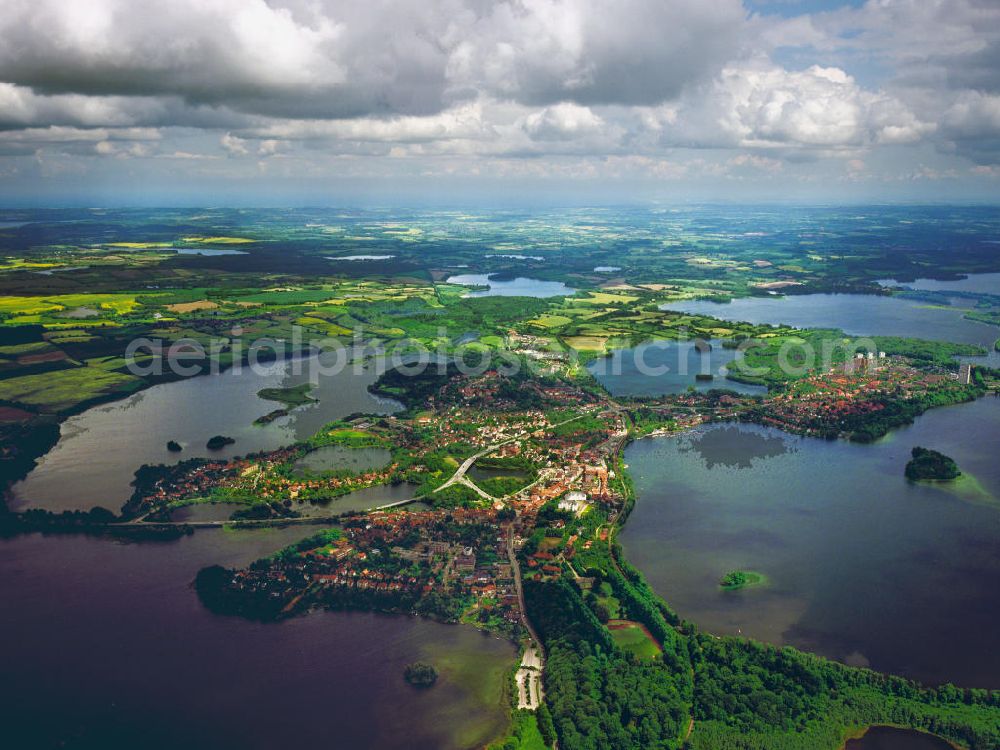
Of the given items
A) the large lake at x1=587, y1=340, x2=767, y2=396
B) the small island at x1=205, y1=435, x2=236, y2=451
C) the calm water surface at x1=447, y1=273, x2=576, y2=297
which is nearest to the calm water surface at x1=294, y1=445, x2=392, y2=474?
the small island at x1=205, y1=435, x2=236, y2=451

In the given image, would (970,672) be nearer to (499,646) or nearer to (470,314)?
(499,646)

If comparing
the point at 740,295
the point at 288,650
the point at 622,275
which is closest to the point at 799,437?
the point at 288,650

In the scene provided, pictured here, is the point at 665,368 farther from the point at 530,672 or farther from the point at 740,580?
the point at 530,672

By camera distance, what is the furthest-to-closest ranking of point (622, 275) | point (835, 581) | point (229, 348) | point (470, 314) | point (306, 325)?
point (622, 275), point (470, 314), point (306, 325), point (229, 348), point (835, 581)

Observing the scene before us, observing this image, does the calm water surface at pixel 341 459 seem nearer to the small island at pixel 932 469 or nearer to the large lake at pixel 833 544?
the large lake at pixel 833 544

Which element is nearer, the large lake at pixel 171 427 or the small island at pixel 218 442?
the large lake at pixel 171 427

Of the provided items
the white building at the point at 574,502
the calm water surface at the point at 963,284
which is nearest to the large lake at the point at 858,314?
the calm water surface at the point at 963,284
